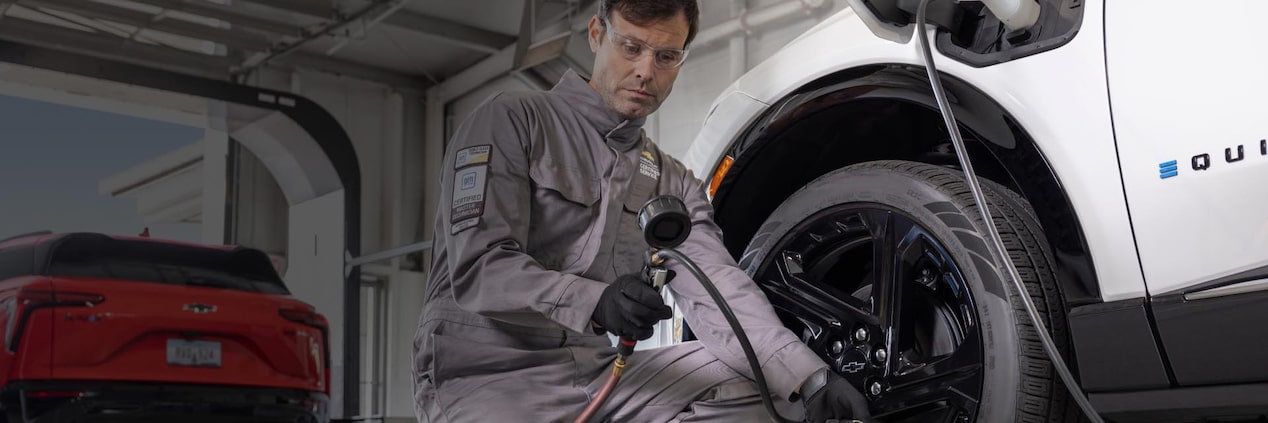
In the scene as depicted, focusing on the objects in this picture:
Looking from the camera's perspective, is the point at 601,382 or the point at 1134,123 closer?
the point at 1134,123

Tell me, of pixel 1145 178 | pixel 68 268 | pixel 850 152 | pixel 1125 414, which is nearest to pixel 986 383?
pixel 1125 414

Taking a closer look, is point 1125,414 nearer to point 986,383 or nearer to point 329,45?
point 986,383

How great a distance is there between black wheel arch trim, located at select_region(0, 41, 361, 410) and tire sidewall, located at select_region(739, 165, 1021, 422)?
478cm

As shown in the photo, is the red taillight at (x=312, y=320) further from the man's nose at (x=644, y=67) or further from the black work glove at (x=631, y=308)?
the black work glove at (x=631, y=308)

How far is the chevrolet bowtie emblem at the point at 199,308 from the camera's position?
454cm

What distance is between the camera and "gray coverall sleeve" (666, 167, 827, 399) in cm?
166

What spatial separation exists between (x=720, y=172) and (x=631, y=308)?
0.75 meters

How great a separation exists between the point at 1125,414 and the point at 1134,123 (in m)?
0.37

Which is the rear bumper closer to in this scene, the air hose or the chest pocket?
the chest pocket

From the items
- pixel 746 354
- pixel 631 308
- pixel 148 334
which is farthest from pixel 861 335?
pixel 148 334

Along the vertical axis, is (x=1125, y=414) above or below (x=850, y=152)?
below

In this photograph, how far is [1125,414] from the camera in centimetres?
139

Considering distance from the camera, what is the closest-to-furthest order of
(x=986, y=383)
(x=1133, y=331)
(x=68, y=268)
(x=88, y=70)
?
(x=1133, y=331) → (x=986, y=383) → (x=68, y=268) → (x=88, y=70)

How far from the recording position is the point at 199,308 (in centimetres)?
457
